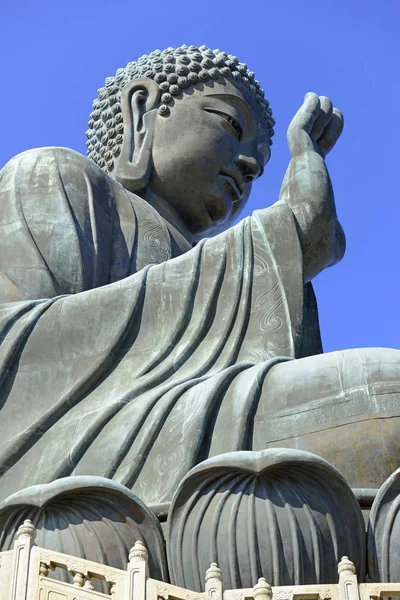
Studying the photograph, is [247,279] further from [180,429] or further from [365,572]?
[365,572]

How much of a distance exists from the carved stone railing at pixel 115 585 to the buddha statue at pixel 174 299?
1.94 m

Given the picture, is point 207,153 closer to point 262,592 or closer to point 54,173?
point 54,173

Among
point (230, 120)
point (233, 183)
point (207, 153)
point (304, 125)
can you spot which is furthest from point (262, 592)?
point (230, 120)

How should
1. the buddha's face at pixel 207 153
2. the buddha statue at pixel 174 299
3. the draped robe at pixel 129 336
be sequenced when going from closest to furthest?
the buddha statue at pixel 174 299
the draped robe at pixel 129 336
the buddha's face at pixel 207 153

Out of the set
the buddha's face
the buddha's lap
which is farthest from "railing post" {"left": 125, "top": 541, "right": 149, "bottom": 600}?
the buddha's face

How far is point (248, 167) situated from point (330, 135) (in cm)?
111

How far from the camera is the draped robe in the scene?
966 cm

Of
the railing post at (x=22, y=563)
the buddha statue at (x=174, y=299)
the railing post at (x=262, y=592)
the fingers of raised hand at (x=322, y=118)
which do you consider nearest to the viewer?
the railing post at (x=22, y=563)

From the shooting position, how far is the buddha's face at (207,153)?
13.0 m

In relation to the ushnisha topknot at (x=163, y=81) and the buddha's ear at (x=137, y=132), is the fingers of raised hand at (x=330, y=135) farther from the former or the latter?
the buddha's ear at (x=137, y=132)

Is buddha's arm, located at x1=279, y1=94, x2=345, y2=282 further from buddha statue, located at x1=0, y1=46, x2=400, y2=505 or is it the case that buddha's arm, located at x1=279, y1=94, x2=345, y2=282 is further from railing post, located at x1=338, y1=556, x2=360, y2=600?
railing post, located at x1=338, y1=556, x2=360, y2=600

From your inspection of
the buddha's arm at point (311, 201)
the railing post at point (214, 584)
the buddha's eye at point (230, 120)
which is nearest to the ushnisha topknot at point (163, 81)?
the buddha's eye at point (230, 120)

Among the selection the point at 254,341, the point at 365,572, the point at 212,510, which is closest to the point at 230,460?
the point at 212,510

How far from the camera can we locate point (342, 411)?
9.38 meters
